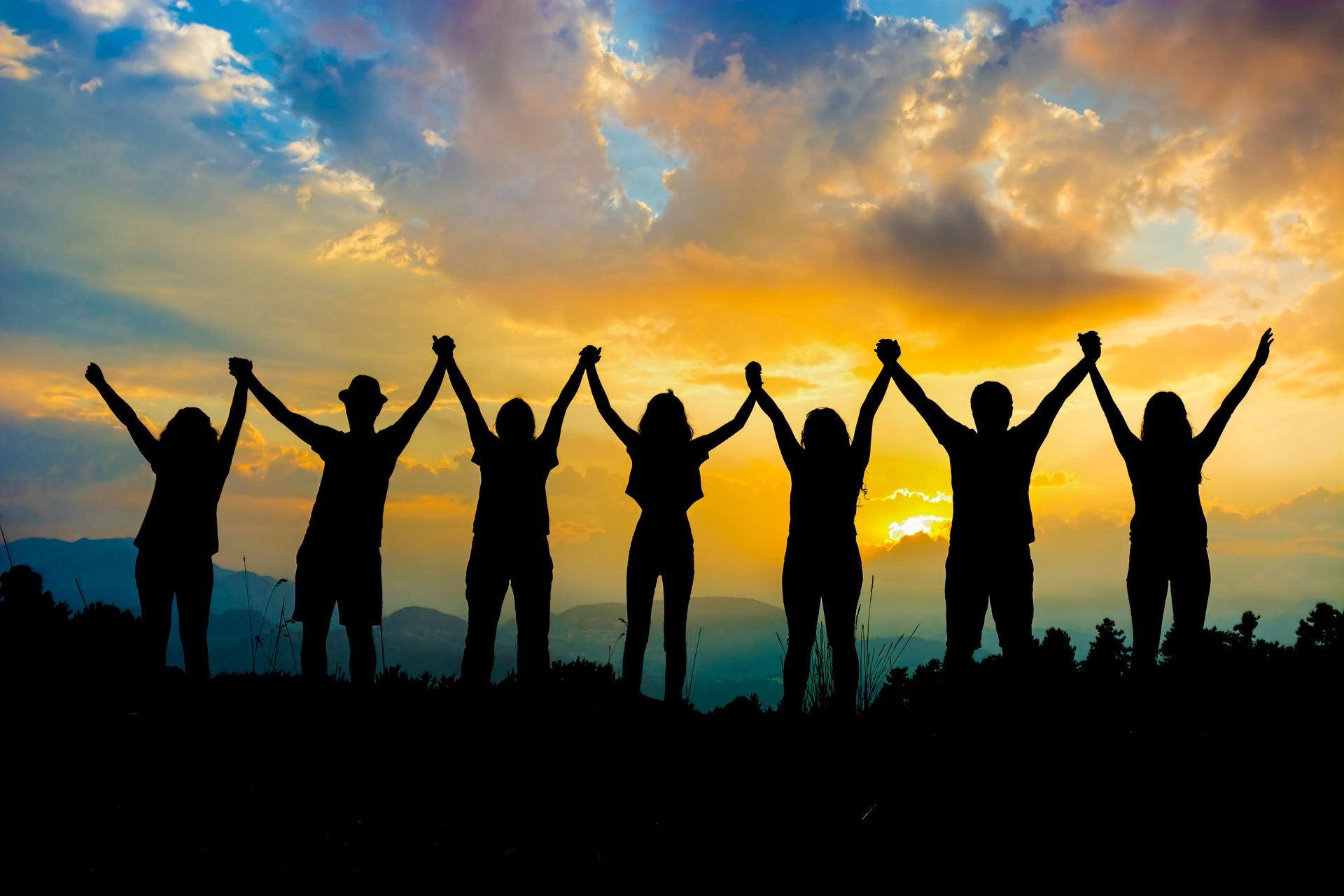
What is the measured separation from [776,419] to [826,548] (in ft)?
3.68

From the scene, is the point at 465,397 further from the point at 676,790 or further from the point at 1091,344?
the point at 1091,344

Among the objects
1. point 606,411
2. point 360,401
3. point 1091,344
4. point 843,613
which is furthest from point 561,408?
point 1091,344

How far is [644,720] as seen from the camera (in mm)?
6469

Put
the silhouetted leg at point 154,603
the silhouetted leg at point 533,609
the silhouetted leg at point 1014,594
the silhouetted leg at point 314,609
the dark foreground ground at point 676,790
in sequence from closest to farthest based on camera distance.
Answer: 1. the dark foreground ground at point 676,790
2. the silhouetted leg at point 1014,594
3. the silhouetted leg at point 314,609
4. the silhouetted leg at point 154,603
5. the silhouetted leg at point 533,609

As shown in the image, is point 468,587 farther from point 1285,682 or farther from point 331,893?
point 1285,682

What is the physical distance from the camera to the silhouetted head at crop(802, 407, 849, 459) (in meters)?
6.63

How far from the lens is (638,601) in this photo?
22.2 ft

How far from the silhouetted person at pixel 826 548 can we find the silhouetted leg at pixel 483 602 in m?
2.25

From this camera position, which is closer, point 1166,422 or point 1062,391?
point 1062,391

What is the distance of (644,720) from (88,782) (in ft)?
11.8

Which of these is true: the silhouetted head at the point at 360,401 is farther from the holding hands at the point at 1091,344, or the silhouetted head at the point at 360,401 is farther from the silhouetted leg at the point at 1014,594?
the holding hands at the point at 1091,344

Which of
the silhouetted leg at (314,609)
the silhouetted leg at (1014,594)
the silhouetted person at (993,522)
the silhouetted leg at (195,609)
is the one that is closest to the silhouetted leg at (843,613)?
the silhouetted person at (993,522)

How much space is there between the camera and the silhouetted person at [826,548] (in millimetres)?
6508

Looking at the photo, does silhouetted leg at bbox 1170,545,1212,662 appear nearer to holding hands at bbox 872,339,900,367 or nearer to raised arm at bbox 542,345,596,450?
holding hands at bbox 872,339,900,367
